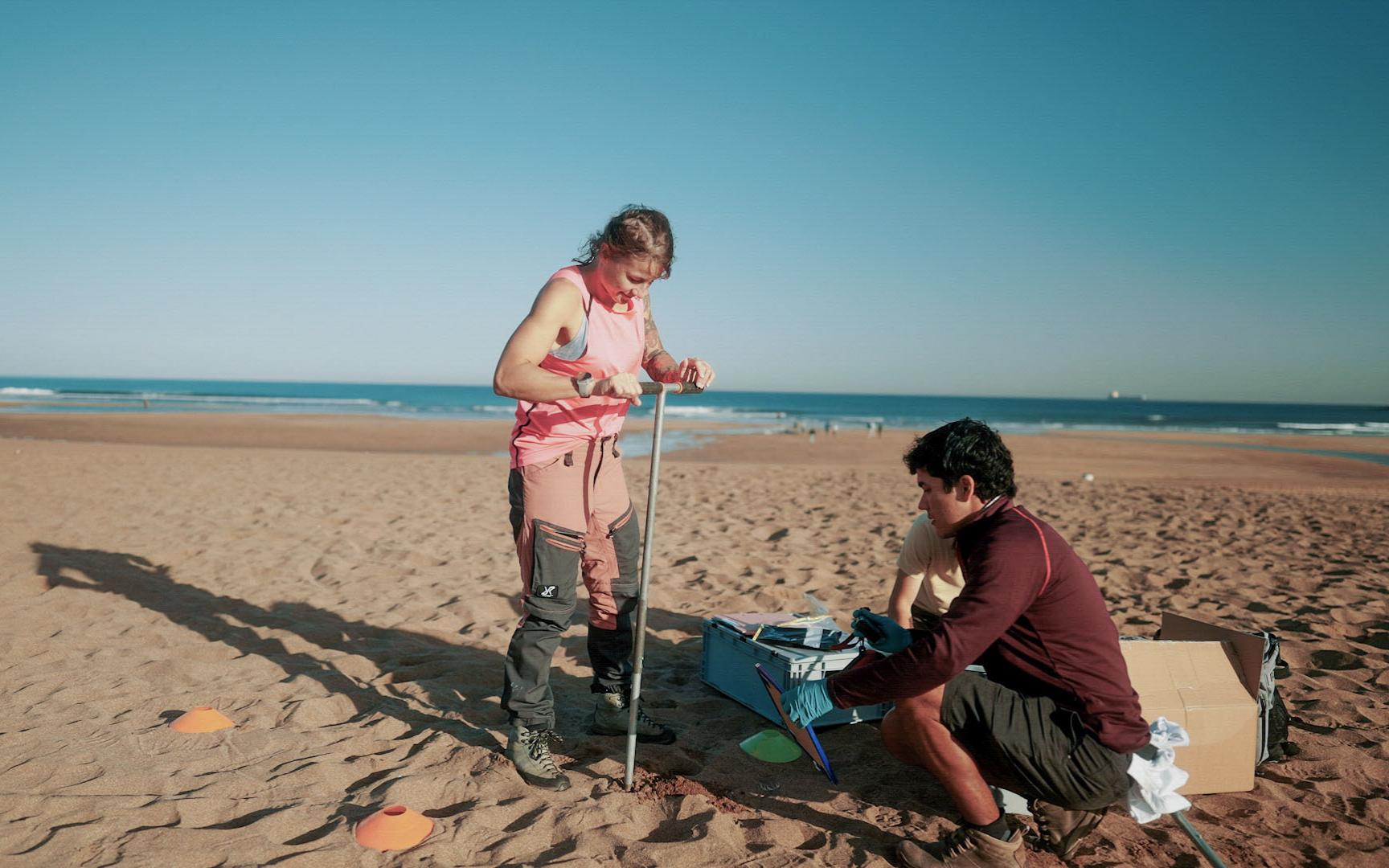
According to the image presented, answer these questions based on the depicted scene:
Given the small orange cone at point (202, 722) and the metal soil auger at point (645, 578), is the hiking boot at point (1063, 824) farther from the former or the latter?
the small orange cone at point (202, 722)

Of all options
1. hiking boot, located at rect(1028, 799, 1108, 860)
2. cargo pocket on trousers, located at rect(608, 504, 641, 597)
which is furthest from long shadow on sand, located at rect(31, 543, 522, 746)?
hiking boot, located at rect(1028, 799, 1108, 860)

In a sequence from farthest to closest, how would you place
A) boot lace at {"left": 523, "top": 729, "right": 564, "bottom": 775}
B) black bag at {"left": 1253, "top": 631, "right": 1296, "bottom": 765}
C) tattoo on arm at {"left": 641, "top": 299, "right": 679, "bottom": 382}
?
tattoo on arm at {"left": 641, "top": 299, "right": 679, "bottom": 382}, black bag at {"left": 1253, "top": 631, "right": 1296, "bottom": 765}, boot lace at {"left": 523, "top": 729, "right": 564, "bottom": 775}

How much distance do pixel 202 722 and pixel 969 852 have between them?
2983 millimetres

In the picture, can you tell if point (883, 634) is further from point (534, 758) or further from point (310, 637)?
point (310, 637)

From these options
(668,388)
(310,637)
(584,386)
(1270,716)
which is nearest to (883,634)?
(668,388)

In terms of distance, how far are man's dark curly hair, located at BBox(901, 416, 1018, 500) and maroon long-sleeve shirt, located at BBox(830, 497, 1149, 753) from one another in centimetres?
7

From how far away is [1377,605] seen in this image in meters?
5.31

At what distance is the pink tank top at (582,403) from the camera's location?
10.00 feet

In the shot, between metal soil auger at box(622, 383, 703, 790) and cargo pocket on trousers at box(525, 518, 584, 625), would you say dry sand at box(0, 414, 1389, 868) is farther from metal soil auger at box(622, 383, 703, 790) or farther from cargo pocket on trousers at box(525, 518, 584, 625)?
cargo pocket on trousers at box(525, 518, 584, 625)

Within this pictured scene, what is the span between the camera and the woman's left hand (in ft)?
10.4

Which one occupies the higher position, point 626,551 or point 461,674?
point 626,551

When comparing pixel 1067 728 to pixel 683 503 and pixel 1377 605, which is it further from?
pixel 683 503

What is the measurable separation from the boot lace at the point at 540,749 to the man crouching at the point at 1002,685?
3.24 feet

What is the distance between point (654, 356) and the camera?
3.61 m
